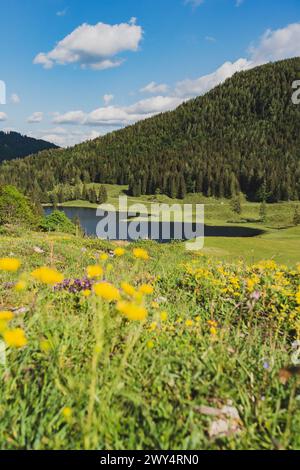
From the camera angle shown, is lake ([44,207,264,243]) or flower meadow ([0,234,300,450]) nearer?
flower meadow ([0,234,300,450])

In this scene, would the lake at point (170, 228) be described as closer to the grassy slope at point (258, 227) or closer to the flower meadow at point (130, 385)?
the grassy slope at point (258, 227)

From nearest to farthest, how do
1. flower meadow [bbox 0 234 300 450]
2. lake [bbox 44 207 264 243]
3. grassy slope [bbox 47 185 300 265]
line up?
1. flower meadow [bbox 0 234 300 450]
2. grassy slope [bbox 47 185 300 265]
3. lake [bbox 44 207 264 243]

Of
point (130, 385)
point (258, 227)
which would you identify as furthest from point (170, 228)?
point (130, 385)

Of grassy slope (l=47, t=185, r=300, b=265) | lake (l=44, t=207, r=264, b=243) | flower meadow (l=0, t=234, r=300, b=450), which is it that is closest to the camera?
flower meadow (l=0, t=234, r=300, b=450)

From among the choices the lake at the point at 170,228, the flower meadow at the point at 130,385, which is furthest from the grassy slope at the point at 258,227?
the flower meadow at the point at 130,385

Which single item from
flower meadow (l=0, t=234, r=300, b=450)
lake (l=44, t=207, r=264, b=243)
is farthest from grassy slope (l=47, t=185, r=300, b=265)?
flower meadow (l=0, t=234, r=300, b=450)

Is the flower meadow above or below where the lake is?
above

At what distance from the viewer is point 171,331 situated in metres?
4.25

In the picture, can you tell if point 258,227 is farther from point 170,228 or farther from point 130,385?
point 130,385

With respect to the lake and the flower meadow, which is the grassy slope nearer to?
the lake

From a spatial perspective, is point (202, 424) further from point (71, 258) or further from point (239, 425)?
point (71, 258)

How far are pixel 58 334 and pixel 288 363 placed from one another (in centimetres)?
239
